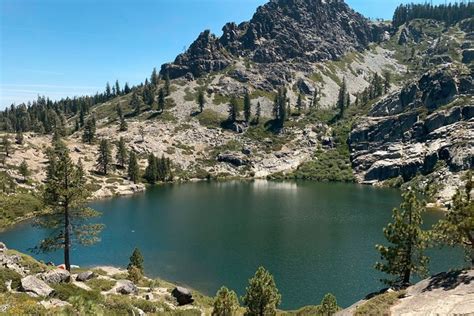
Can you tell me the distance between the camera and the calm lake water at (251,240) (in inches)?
2464

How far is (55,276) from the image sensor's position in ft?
117

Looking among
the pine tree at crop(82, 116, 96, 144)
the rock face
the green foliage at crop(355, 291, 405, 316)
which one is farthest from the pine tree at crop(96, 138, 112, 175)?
the green foliage at crop(355, 291, 405, 316)

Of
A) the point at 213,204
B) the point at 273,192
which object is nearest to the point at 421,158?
the point at 273,192

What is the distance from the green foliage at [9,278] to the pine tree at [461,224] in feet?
119

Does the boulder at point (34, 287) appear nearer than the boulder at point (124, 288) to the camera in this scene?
Yes

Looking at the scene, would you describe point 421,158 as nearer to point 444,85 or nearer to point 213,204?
point 444,85

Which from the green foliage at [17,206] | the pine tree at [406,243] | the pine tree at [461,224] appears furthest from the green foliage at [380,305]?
the green foliage at [17,206]

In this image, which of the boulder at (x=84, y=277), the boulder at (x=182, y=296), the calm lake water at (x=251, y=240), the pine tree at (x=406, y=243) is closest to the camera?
the pine tree at (x=406, y=243)

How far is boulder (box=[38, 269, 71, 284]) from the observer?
34.9 metres

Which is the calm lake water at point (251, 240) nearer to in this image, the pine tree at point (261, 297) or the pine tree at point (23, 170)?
the pine tree at point (261, 297)

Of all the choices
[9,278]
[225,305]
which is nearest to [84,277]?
[9,278]

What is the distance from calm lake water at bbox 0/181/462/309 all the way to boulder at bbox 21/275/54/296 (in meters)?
31.9

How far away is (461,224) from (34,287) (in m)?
34.9

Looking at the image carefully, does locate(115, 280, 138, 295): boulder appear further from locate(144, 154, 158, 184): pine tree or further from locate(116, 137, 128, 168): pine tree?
locate(116, 137, 128, 168): pine tree
